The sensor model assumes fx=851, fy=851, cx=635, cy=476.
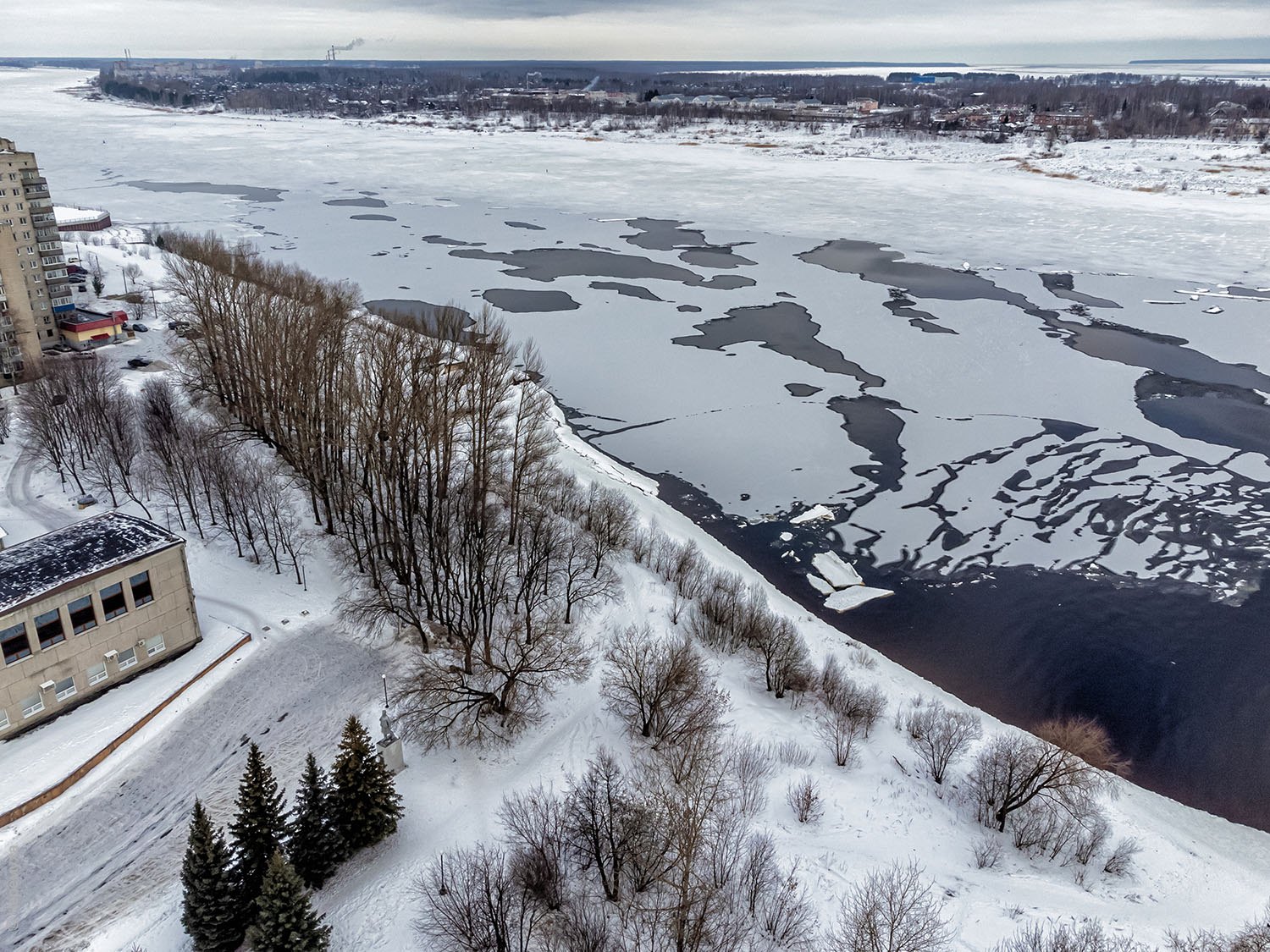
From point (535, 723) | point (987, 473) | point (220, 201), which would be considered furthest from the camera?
point (220, 201)

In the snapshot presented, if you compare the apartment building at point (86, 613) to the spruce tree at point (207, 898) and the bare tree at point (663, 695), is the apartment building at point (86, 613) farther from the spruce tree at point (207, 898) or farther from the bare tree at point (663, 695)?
the bare tree at point (663, 695)

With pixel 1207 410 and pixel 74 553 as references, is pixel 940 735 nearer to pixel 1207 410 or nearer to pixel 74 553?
pixel 74 553

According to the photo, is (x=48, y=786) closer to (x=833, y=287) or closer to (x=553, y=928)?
(x=553, y=928)

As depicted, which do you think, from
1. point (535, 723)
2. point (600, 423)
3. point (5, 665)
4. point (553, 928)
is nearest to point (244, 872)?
point (553, 928)

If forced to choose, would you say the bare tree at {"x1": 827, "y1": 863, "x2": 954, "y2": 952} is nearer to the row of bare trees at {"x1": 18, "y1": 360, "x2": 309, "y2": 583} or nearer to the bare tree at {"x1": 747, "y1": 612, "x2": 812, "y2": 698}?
the bare tree at {"x1": 747, "y1": 612, "x2": 812, "y2": 698}

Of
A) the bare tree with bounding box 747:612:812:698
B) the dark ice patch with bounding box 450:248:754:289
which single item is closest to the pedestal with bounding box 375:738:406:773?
the bare tree with bounding box 747:612:812:698

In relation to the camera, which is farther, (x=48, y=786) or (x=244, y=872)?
(x=48, y=786)
